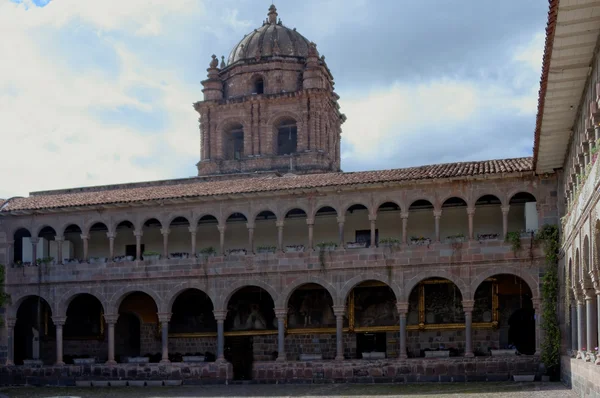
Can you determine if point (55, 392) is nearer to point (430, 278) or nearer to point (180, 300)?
point (180, 300)

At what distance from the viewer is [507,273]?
1124 inches

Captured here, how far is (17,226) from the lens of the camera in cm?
3422

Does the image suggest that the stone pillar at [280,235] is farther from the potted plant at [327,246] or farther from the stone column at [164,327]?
the stone column at [164,327]

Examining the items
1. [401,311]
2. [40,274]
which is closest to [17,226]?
[40,274]

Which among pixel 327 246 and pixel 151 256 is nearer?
pixel 327 246

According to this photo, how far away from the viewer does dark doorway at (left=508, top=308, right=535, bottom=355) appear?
30.7 m

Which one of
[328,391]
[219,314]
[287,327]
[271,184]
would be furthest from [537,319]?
[219,314]

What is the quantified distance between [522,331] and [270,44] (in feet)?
63.1

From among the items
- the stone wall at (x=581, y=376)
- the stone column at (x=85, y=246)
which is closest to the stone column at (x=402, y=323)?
the stone wall at (x=581, y=376)

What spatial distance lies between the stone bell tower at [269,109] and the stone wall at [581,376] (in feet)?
59.5

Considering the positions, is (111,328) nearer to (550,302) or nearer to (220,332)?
(220,332)

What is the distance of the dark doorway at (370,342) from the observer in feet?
105

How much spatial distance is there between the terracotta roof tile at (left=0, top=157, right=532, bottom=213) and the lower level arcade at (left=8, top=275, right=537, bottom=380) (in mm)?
3969

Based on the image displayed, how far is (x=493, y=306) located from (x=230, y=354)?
10.6m
